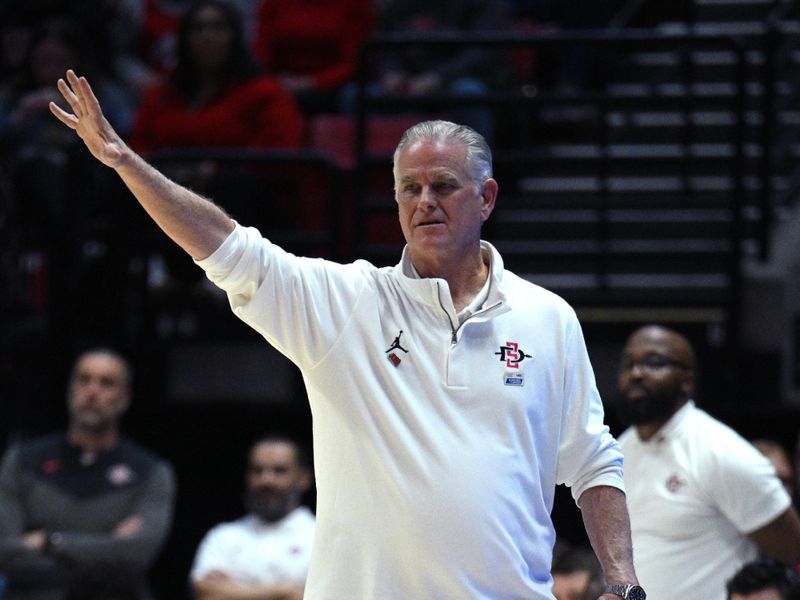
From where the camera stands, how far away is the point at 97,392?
768cm

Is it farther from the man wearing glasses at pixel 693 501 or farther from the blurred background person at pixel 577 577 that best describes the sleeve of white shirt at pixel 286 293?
the blurred background person at pixel 577 577

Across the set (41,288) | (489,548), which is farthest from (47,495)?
(489,548)

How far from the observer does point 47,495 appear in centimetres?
753

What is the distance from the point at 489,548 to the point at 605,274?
472cm

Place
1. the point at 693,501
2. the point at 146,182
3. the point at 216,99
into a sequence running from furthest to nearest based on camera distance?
the point at 216,99 < the point at 693,501 < the point at 146,182

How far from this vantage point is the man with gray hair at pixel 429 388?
3.81 metres

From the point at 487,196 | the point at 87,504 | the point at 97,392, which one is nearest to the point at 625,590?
the point at 487,196

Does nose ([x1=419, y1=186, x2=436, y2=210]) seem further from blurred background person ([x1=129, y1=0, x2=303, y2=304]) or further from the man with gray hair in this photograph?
blurred background person ([x1=129, y1=0, x2=303, y2=304])

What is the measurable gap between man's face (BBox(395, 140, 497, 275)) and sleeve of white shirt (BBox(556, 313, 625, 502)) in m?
0.42

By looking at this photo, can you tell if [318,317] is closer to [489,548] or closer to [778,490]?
[489,548]

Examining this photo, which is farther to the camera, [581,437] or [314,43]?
[314,43]

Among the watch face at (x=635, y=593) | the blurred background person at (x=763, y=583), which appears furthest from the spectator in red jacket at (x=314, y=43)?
the watch face at (x=635, y=593)

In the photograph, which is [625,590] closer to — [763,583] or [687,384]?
[763,583]

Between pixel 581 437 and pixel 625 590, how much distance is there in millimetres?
426
